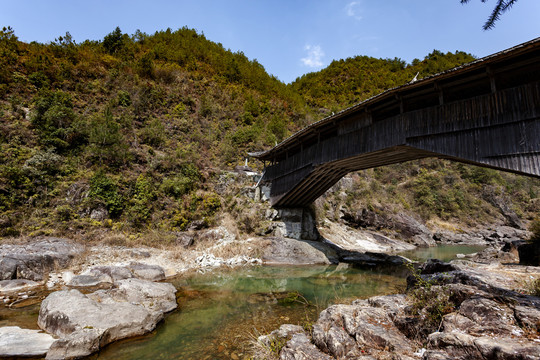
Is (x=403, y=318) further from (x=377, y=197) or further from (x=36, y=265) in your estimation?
(x=377, y=197)

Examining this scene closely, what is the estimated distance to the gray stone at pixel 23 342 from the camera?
15.4 ft

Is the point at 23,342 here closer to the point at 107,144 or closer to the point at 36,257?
the point at 36,257

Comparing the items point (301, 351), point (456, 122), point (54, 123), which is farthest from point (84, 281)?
point (456, 122)

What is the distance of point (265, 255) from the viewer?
51.4ft

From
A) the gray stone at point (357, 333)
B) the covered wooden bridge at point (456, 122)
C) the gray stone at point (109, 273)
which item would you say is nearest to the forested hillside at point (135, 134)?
the gray stone at point (109, 273)

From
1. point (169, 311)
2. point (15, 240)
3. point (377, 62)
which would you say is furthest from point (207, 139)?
point (377, 62)

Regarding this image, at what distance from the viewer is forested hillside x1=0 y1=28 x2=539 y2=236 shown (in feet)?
47.9

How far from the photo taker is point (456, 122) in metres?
9.34

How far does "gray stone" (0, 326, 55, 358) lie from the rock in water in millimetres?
255

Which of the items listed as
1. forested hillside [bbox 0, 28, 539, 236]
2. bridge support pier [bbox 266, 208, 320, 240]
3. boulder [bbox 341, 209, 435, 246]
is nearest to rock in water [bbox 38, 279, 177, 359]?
forested hillside [bbox 0, 28, 539, 236]

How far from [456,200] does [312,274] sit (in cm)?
3653

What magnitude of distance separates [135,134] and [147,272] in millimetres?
15259

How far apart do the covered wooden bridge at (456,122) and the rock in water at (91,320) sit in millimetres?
11102

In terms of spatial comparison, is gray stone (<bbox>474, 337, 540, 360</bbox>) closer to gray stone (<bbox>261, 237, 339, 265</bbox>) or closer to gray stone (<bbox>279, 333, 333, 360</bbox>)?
gray stone (<bbox>279, 333, 333, 360</bbox>)
